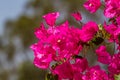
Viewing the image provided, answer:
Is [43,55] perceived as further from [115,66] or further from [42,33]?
[115,66]

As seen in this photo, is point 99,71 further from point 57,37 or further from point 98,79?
point 57,37

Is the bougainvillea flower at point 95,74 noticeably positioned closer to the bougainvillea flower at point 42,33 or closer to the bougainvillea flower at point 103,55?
the bougainvillea flower at point 103,55

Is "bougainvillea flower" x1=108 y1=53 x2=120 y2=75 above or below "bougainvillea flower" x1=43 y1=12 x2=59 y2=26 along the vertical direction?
below

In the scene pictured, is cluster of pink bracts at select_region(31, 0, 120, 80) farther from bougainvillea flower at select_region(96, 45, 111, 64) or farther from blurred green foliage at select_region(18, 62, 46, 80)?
blurred green foliage at select_region(18, 62, 46, 80)

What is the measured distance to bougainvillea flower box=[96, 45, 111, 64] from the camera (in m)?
2.45

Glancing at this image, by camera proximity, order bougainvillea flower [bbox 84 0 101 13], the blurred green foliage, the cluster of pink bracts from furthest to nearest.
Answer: the blurred green foliage
bougainvillea flower [bbox 84 0 101 13]
the cluster of pink bracts

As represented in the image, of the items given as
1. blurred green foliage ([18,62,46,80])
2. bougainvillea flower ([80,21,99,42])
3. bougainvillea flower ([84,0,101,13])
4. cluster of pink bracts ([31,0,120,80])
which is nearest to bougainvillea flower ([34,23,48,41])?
cluster of pink bracts ([31,0,120,80])

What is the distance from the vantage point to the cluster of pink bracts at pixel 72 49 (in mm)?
2377

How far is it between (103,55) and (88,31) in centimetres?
15

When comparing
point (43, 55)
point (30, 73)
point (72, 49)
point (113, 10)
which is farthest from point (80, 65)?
point (30, 73)

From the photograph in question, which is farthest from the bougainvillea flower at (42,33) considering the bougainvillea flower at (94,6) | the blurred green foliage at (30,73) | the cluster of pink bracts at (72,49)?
the blurred green foliage at (30,73)

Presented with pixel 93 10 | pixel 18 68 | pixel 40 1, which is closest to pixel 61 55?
pixel 93 10

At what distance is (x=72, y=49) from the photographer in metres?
2.38

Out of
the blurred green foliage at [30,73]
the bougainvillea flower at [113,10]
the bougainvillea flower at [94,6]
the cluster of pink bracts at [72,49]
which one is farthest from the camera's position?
the blurred green foliage at [30,73]
